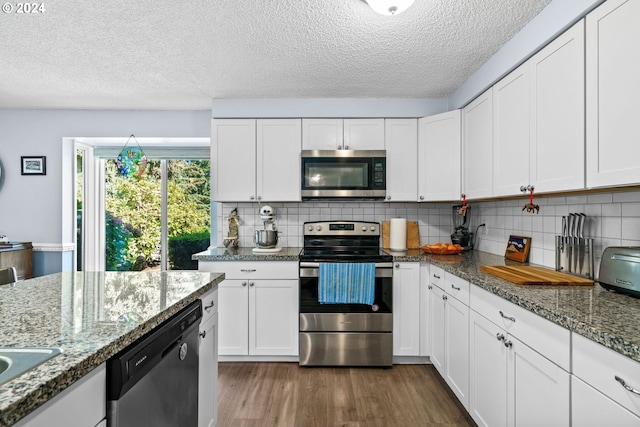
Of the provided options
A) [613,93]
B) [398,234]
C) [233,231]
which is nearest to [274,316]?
[233,231]

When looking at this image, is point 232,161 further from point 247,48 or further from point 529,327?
point 529,327

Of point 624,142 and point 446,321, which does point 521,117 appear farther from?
point 446,321

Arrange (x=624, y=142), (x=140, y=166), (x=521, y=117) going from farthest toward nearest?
1. (x=140, y=166)
2. (x=521, y=117)
3. (x=624, y=142)

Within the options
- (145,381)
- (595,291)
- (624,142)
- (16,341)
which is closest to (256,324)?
(145,381)

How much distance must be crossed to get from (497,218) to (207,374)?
8.01 ft

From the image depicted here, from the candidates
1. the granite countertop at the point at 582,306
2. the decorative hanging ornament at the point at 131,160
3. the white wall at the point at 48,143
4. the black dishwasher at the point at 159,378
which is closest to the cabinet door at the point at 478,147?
the granite countertop at the point at 582,306

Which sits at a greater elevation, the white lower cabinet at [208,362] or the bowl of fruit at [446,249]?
the bowl of fruit at [446,249]

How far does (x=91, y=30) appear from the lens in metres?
2.02

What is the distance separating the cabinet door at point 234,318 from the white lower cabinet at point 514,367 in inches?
67.4

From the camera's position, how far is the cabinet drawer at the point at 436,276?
2.48m

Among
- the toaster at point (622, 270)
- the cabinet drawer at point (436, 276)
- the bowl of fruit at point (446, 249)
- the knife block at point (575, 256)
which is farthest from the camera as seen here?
the bowl of fruit at point (446, 249)

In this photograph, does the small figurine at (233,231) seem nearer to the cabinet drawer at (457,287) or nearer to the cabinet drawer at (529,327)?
the cabinet drawer at (457,287)

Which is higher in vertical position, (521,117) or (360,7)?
(360,7)

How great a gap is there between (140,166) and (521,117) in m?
3.81
